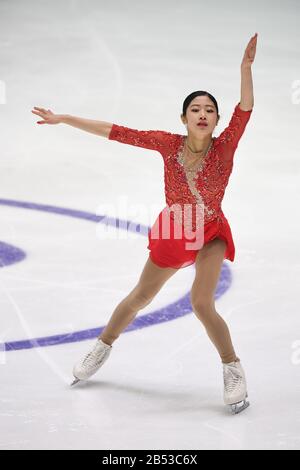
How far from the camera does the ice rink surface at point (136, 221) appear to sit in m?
3.59

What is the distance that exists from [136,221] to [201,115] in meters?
2.93

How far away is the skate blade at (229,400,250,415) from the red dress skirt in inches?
23.3

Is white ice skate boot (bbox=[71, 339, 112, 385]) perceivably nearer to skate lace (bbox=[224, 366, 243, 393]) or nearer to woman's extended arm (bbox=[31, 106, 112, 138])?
skate lace (bbox=[224, 366, 243, 393])

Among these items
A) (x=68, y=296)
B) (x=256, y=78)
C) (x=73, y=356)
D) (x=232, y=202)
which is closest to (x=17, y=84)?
(x=256, y=78)

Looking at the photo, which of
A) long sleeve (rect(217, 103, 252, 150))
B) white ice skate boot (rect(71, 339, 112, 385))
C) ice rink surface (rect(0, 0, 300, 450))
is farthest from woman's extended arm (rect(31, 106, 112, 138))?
ice rink surface (rect(0, 0, 300, 450))

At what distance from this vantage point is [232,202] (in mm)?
6895

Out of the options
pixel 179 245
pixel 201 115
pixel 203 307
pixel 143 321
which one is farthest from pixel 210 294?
pixel 143 321

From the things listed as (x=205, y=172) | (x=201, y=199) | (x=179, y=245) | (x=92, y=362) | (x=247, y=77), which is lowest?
(x=92, y=362)

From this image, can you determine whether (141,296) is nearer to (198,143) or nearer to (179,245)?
(179,245)

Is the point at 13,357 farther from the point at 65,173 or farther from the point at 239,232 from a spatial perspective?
the point at 65,173

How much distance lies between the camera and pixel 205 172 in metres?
3.70

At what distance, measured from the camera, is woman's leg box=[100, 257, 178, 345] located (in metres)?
3.84

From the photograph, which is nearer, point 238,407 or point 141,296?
point 238,407

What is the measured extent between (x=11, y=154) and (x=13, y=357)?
4079 mm
